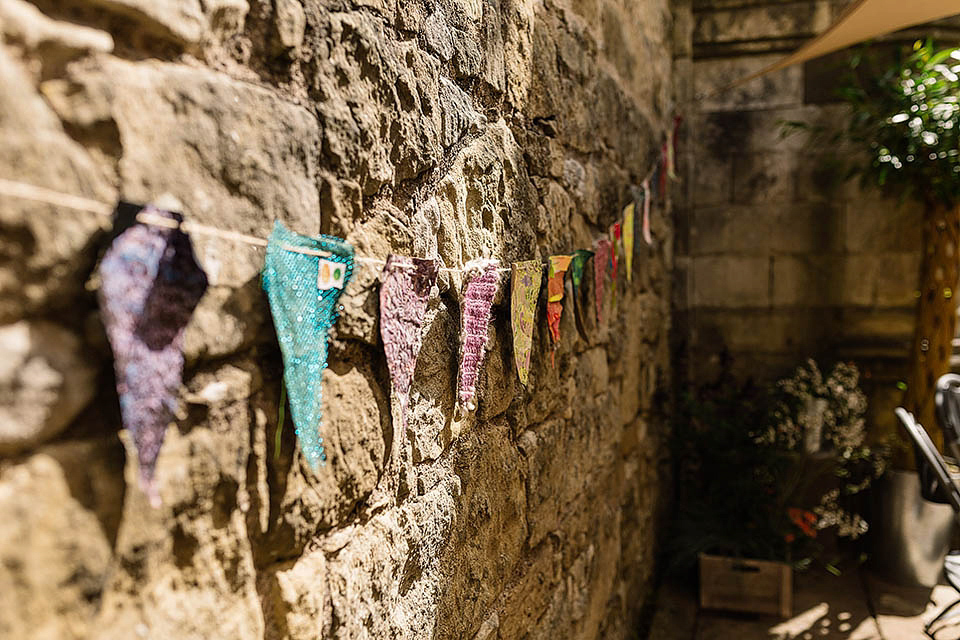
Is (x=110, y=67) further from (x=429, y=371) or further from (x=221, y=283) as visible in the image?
(x=429, y=371)

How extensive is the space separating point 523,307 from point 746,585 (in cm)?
243

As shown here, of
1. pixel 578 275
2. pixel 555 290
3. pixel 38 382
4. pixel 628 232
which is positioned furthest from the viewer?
pixel 628 232

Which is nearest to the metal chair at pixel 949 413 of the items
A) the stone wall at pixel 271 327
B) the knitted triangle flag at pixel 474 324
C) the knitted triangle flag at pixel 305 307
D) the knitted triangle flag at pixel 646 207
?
the knitted triangle flag at pixel 646 207

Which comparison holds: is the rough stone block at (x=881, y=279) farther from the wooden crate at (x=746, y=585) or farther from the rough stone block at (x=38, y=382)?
the rough stone block at (x=38, y=382)

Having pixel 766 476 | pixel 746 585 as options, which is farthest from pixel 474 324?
pixel 766 476

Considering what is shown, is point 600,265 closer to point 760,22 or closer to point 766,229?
point 766,229

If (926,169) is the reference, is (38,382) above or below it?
below

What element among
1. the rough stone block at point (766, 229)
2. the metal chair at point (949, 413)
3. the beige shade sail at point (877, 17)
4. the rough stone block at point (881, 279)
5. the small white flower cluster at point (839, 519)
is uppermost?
the beige shade sail at point (877, 17)

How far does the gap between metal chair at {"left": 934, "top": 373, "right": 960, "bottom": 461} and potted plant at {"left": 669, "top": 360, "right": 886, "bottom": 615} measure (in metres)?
0.84

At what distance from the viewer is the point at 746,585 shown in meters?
3.27

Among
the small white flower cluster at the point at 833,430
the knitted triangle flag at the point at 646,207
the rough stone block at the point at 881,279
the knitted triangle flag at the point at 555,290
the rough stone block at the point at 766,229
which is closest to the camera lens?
the knitted triangle flag at the point at 555,290

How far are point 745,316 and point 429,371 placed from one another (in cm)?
342

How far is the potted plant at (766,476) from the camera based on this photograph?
10.8ft

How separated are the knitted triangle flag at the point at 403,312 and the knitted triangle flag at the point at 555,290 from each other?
53 cm
